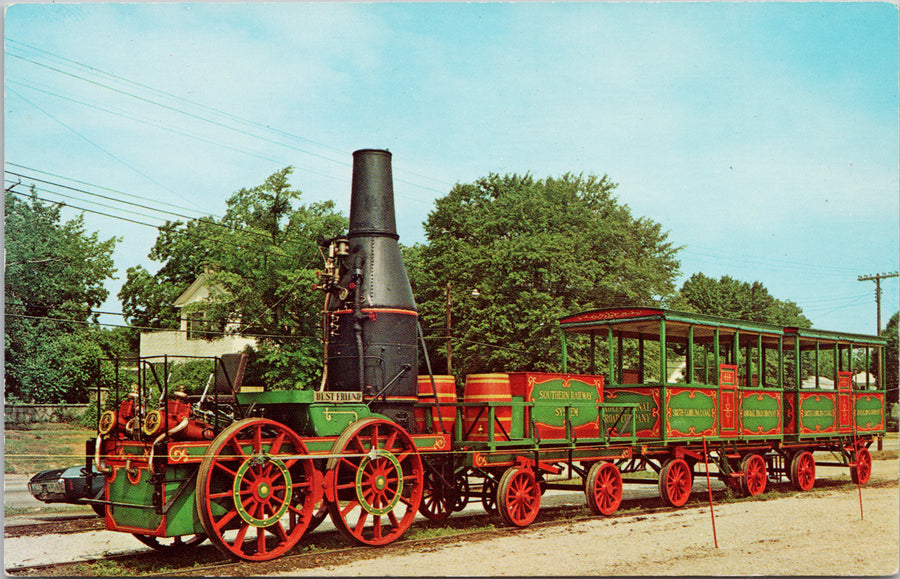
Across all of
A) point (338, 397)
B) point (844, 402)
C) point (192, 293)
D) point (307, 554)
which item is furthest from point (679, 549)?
point (192, 293)

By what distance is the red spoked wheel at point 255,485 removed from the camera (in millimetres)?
10883

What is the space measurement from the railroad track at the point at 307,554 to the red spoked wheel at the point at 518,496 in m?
0.21

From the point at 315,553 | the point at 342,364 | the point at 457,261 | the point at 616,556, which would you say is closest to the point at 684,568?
the point at 616,556

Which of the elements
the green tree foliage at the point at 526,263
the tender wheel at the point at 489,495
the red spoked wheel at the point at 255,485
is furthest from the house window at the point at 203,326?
the red spoked wheel at the point at 255,485

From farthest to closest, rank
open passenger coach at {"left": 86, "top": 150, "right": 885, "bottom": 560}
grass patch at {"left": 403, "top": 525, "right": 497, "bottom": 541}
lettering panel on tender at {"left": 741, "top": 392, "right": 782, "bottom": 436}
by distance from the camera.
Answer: lettering panel on tender at {"left": 741, "top": 392, "right": 782, "bottom": 436} → grass patch at {"left": 403, "top": 525, "right": 497, "bottom": 541} → open passenger coach at {"left": 86, "top": 150, "right": 885, "bottom": 560}

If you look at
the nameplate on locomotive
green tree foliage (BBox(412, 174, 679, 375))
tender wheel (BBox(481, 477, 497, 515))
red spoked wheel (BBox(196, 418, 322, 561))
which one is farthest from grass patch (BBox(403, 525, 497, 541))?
green tree foliage (BBox(412, 174, 679, 375))

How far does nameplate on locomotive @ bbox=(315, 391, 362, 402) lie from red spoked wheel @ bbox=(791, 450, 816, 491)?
1279 cm

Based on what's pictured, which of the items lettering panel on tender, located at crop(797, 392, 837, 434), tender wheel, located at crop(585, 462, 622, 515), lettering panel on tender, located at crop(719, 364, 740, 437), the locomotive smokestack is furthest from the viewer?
lettering panel on tender, located at crop(797, 392, 837, 434)

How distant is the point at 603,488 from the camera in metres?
16.0

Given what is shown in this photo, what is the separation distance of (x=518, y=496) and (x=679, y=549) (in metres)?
3.25

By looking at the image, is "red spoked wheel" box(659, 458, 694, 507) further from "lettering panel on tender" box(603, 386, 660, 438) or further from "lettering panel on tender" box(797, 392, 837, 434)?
"lettering panel on tender" box(797, 392, 837, 434)

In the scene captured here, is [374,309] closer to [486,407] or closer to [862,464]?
[486,407]

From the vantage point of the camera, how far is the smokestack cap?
46.4ft

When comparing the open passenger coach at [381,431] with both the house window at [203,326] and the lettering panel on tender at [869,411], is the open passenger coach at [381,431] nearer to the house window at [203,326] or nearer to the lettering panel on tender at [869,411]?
the lettering panel on tender at [869,411]
